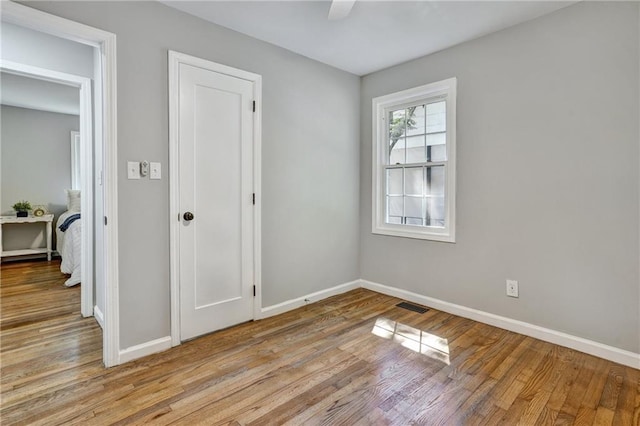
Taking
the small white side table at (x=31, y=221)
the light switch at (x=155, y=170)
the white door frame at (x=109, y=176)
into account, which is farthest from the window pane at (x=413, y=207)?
the small white side table at (x=31, y=221)

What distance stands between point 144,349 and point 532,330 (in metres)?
2.91

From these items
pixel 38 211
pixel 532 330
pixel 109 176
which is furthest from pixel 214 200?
pixel 38 211

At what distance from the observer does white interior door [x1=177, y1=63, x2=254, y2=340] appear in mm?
2439

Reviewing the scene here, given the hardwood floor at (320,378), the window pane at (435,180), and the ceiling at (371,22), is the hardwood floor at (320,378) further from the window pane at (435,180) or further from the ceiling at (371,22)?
the ceiling at (371,22)

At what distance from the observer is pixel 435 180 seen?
3207 mm

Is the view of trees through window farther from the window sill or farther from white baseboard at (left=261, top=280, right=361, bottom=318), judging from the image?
white baseboard at (left=261, top=280, right=361, bottom=318)

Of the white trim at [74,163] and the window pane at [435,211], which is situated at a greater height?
the white trim at [74,163]

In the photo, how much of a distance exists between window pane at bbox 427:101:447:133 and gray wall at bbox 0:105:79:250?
620cm

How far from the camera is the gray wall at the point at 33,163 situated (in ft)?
17.5

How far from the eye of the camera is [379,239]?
3.67 m

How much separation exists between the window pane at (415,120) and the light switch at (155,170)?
242cm

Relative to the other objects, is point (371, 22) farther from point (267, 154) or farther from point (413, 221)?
point (413, 221)

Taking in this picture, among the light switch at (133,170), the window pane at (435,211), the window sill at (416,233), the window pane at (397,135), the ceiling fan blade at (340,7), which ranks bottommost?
the window sill at (416,233)

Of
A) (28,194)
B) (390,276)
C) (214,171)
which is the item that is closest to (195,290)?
(214,171)
